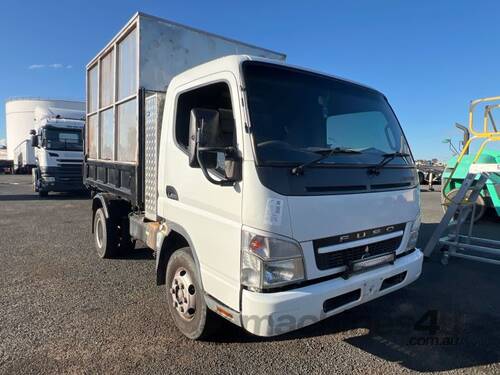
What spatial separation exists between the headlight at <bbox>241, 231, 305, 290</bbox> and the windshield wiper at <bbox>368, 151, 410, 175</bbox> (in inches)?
39.2

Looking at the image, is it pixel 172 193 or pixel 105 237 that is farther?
pixel 105 237

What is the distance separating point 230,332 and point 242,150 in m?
1.74

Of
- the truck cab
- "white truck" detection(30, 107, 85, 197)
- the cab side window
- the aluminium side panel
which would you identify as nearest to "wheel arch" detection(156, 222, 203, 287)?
the truck cab

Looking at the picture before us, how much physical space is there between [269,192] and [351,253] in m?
0.91

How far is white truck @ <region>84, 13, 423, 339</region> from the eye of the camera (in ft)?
8.30

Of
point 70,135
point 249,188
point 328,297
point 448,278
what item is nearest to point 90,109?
point 249,188

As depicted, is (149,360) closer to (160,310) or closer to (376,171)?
(160,310)

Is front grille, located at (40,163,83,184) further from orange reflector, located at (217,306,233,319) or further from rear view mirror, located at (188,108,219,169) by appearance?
orange reflector, located at (217,306,233,319)

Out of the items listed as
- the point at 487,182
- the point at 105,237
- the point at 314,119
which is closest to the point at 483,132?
the point at 487,182

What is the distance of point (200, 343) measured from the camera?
10.8 feet

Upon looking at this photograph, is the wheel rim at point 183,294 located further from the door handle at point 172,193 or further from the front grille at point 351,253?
the front grille at point 351,253

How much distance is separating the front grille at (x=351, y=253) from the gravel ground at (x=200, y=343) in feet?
2.88

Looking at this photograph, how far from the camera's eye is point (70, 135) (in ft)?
48.0

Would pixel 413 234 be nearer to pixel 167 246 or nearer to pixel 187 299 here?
pixel 187 299
